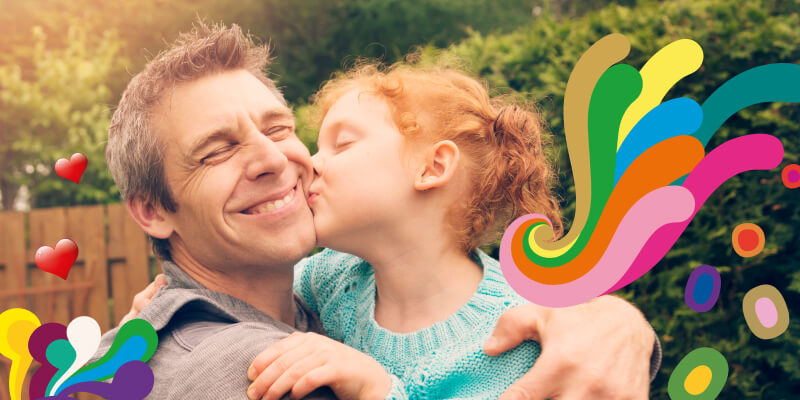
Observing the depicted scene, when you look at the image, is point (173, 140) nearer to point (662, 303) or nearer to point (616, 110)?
point (616, 110)

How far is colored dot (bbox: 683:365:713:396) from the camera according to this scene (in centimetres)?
156

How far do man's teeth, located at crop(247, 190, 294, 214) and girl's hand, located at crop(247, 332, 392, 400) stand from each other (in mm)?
621

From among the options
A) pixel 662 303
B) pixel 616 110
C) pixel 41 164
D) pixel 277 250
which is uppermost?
pixel 616 110

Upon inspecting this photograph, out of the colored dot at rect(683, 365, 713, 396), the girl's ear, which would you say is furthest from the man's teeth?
the colored dot at rect(683, 365, 713, 396)

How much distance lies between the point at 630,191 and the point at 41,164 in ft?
21.8

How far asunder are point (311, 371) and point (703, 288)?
1.02m

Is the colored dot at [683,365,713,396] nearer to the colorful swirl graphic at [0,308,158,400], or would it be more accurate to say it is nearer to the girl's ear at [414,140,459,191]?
the girl's ear at [414,140,459,191]

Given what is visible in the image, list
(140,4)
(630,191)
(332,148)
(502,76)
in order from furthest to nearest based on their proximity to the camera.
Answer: (140,4) < (502,76) < (332,148) < (630,191)

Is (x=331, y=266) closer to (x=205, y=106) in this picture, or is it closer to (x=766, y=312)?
(x=205, y=106)

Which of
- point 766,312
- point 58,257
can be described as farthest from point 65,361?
point 766,312

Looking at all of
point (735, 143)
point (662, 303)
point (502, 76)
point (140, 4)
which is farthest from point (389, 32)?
point (735, 143)

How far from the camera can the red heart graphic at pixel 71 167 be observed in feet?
5.75

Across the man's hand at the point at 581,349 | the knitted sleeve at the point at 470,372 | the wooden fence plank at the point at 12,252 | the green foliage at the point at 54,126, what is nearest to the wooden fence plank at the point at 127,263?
the wooden fence plank at the point at 12,252

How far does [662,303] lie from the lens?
3.22 metres
